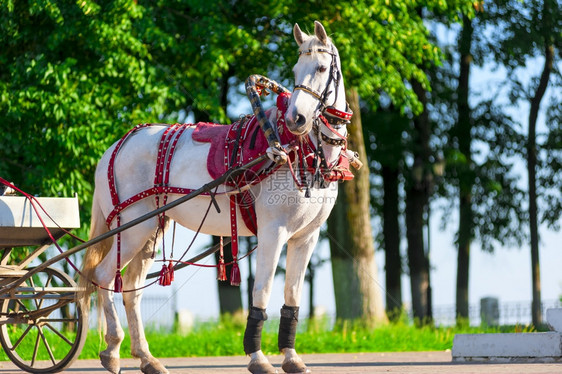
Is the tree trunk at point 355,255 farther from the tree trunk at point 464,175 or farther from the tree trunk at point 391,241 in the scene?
the tree trunk at point 464,175

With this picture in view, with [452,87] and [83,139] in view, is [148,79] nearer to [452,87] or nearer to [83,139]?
[83,139]

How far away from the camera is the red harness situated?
6.75 meters

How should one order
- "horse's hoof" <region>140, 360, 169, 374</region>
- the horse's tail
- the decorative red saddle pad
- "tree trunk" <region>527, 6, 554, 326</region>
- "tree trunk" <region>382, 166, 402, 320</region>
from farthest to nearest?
"tree trunk" <region>382, 166, 402, 320</region> < "tree trunk" <region>527, 6, 554, 326</region> < the horse's tail < "horse's hoof" <region>140, 360, 169, 374</region> < the decorative red saddle pad

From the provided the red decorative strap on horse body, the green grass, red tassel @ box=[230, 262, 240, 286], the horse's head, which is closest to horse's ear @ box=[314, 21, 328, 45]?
the horse's head

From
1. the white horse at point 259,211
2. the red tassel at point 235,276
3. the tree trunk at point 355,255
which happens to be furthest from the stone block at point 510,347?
the tree trunk at point 355,255

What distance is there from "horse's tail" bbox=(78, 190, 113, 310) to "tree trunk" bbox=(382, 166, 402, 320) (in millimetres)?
11769

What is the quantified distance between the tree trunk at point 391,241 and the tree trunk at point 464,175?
138 cm

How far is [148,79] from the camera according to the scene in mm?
13578

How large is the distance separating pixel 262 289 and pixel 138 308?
4.73 feet

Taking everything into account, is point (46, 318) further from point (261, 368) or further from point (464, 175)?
point (464, 175)

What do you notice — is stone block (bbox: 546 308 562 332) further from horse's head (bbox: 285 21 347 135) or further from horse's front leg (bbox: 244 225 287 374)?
horse's head (bbox: 285 21 347 135)

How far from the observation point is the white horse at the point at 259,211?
6.53m

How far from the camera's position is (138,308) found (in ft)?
25.2

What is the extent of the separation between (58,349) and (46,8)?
5.30 meters
